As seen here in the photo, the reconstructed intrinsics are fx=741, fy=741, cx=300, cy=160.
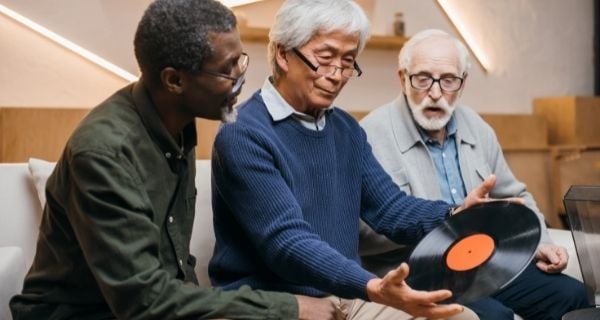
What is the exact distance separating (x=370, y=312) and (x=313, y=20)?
0.72 metres

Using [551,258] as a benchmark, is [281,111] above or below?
above

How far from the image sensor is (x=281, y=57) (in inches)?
74.7

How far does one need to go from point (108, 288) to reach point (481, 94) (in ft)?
13.0

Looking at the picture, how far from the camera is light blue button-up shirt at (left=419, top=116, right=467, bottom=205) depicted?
228 cm

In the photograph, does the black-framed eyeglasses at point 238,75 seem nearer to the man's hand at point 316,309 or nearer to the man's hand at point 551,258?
the man's hand at point 316,309

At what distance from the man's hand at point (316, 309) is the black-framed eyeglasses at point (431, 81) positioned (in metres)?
0.98

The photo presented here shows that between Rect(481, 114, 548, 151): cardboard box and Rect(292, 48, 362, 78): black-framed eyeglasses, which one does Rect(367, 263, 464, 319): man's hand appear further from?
Rect(481, 114, 548, 151): cardboard box

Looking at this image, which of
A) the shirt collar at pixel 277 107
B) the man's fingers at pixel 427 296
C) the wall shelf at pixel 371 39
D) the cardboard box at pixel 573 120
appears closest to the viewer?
the man's fingers at pixel 427 296

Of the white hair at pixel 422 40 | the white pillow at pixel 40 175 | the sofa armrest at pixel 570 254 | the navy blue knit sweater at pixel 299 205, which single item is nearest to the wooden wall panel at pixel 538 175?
the sofa armrest at pixel 570 254

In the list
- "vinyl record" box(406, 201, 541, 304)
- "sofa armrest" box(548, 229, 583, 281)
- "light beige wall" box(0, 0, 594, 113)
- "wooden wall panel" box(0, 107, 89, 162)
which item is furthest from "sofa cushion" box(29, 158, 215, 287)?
"light beige wall" box(0, 0, 594, 113)

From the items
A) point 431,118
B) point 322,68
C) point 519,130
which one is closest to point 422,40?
point 431,118

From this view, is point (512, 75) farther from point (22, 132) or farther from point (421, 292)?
point (421, 292)

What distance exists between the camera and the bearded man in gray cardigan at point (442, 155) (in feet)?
7.25

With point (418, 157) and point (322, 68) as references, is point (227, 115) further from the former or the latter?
point (418, 157)
